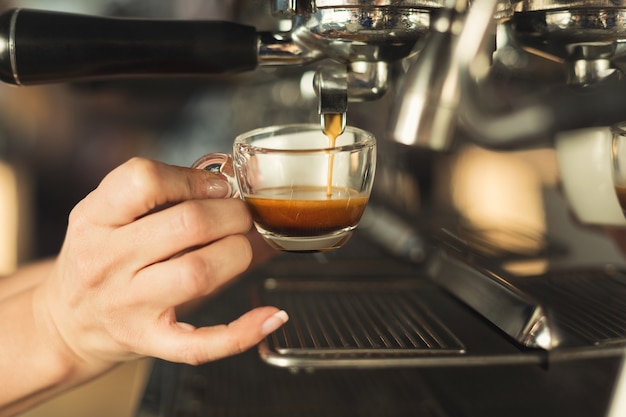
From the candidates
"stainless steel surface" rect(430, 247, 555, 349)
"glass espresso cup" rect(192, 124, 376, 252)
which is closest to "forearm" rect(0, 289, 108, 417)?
"glass espresso cup" rect(192, 124, 376, 252)

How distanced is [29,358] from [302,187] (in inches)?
9.9

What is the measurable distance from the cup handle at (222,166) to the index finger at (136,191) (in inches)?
1.1

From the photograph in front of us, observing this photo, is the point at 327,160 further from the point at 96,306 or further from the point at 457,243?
the point at 457,243

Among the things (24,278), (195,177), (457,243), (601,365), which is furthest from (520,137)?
(24,278)

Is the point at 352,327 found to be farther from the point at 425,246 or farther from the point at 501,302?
the point at 425,246

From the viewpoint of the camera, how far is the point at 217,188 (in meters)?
0.45

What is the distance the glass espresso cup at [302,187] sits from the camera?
0.44m

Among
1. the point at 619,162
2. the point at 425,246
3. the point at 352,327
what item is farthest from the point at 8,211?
the point at 619,162

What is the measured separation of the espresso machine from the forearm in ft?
0.34

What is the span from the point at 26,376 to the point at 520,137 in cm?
54

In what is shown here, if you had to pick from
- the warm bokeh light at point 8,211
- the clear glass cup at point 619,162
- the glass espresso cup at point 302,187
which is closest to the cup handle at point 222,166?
the glass espresso cup at point 302,187

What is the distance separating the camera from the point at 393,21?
407 millimetres

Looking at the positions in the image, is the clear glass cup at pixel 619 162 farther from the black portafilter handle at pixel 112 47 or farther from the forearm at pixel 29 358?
the forearm at pixel 29 358

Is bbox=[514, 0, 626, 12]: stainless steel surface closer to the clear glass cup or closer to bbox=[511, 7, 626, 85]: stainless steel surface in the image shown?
bbox=[511, 7, 626, 85]: stainless steel surface
